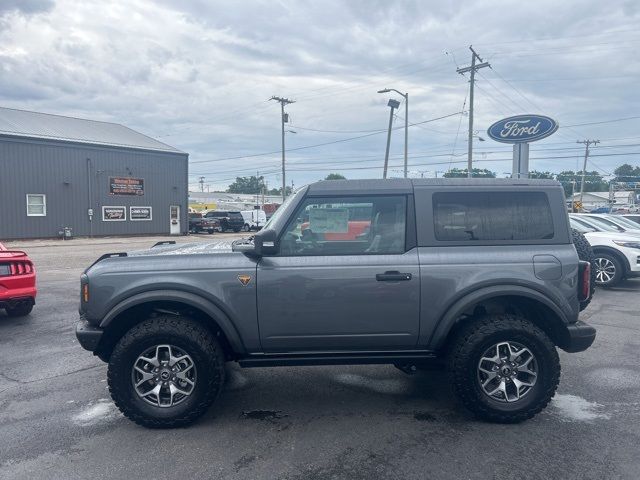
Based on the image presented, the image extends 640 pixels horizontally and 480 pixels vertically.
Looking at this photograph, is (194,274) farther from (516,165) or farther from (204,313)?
(516,165)

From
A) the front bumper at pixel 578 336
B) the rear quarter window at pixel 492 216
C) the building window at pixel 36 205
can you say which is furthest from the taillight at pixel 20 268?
the building window at pixel 36 205

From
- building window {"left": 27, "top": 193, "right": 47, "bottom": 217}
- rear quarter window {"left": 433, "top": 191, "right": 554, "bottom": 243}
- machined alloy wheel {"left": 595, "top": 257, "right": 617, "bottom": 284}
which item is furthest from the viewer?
building window {"left": 27, "top": 193, "right": 47, "bottom": 217}

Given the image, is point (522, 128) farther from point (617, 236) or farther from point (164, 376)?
point (164, 376)

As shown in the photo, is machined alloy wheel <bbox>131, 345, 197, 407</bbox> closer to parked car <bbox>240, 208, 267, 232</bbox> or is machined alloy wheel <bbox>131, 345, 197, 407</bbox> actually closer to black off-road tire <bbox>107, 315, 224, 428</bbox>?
black off-road tire <bbox>107, 315, 224, 428</bbox>

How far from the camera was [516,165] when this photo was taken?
1816 cm

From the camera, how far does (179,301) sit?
4090 mm

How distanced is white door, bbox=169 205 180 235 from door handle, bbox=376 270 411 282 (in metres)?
34.6

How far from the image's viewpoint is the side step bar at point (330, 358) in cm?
423

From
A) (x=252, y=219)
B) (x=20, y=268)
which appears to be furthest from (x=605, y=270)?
(x=252, y=219)

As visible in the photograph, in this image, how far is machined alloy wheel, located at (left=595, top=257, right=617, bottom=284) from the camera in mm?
11062

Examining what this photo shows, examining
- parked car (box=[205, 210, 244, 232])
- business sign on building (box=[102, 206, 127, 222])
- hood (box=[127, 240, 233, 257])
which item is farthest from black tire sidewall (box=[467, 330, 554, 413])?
parked car (box=[205, 210, 244, 232])

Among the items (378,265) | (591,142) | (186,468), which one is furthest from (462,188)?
(591,142)

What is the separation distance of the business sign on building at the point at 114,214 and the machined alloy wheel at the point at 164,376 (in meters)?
31.5

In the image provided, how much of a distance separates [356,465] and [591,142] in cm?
7326
